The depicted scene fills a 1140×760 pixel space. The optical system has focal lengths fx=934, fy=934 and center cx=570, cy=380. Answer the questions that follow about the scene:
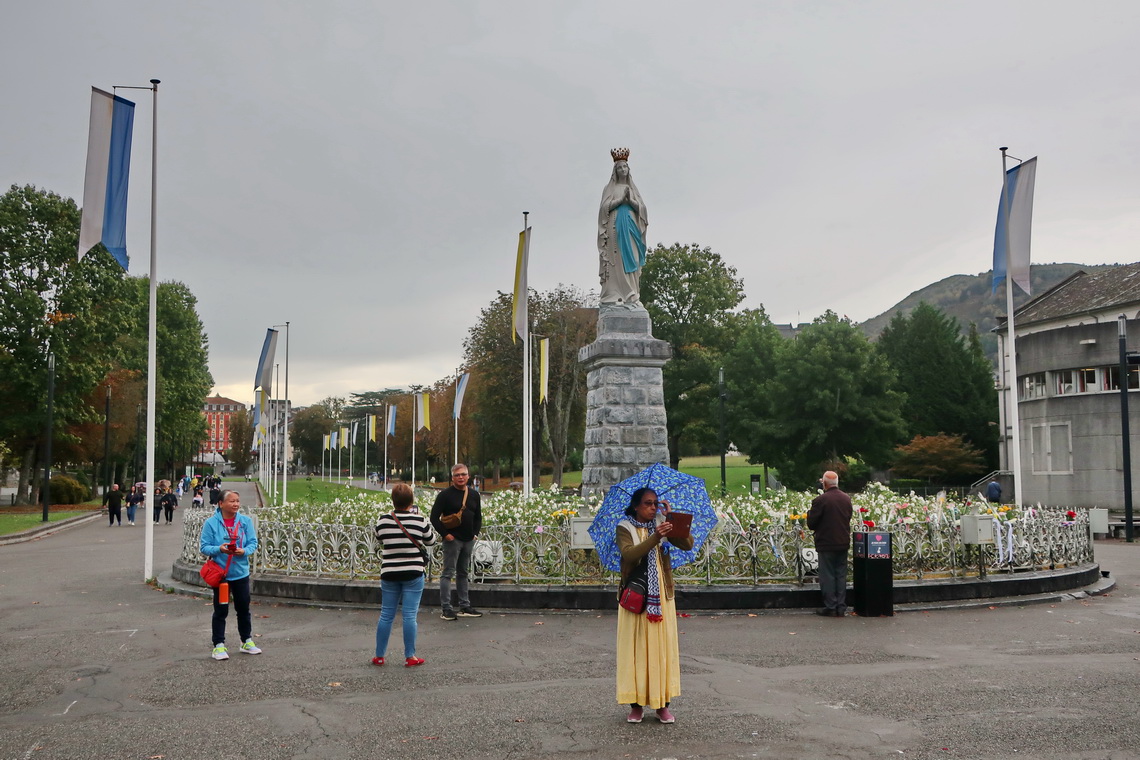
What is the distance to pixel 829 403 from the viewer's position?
161 ft

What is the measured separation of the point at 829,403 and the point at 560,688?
4336cm

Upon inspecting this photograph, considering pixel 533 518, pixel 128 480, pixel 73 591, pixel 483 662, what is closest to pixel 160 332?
pixel 128 480

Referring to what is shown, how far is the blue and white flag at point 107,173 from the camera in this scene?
15.1m

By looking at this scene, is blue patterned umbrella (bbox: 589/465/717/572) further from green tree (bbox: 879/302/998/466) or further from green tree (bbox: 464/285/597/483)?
green tree (bbox: 879/302/998/466)

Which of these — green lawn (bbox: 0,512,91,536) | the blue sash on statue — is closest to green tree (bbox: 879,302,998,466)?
the blue sash on statue

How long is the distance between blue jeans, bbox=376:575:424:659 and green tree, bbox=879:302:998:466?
2145 inches

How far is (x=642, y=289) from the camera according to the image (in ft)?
186

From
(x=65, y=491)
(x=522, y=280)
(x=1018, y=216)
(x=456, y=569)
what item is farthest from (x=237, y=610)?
(x=65, y=491)

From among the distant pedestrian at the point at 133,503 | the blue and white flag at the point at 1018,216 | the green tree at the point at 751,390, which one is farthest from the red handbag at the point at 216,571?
the green tree at the point at 751,390

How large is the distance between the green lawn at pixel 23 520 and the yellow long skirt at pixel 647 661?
29.0m

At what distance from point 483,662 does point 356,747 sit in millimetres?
2901

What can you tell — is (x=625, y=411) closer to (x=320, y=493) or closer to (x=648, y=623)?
(x=648, y=623)

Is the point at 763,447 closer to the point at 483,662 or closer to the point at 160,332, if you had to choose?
the point at 160,332

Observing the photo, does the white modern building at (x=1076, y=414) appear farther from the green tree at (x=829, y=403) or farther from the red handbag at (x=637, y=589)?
the red handbag at (x=637, y=589)
